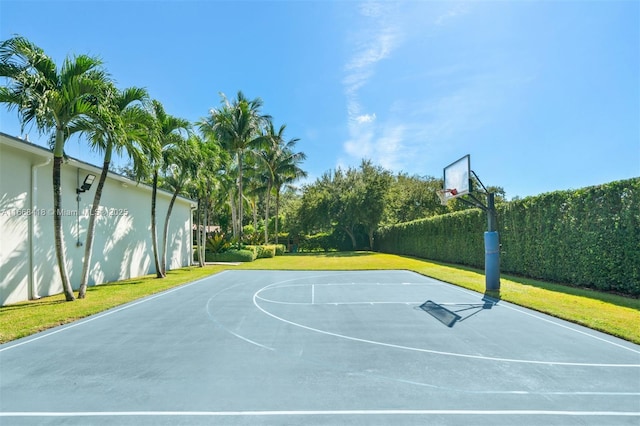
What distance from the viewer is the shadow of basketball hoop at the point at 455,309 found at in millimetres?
6719

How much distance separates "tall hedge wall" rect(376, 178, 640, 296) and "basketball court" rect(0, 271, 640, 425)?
3.88 meters

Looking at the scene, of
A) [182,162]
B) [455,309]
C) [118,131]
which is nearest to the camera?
[455,309]

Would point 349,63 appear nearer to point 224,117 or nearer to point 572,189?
point 572,189

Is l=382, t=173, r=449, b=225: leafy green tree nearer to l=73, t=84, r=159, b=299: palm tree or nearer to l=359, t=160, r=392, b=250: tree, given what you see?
l=359, t=160, r=392, b=250: tree

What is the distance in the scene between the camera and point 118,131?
8.73 metres

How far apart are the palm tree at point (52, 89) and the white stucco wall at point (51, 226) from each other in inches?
33.4

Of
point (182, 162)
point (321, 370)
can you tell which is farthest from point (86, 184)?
point (321, 370)

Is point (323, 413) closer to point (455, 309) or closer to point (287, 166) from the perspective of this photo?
point (455, 309)

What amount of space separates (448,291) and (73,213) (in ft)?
40.3

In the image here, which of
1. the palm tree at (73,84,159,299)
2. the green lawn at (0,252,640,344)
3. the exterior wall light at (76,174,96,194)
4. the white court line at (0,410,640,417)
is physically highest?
the palm tree at (73,84,159,299)

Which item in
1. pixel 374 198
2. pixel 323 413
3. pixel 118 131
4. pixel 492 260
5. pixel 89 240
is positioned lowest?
pixel 323 413

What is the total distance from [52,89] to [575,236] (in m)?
15.0

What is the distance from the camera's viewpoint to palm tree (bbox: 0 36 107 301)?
7.48 m

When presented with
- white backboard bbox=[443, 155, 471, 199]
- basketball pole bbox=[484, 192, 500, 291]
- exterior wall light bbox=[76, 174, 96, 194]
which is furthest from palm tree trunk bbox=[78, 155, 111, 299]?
basketball pole bbox=[484, 192, 500, 291]
